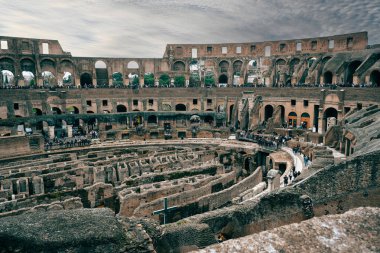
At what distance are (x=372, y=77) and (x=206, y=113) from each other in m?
19.6

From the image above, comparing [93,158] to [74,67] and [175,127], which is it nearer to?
[175,127]

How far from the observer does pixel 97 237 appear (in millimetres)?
5848

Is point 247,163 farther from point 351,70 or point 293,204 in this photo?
point 351,70

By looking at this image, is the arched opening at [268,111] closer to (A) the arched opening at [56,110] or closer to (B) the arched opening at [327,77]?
(B) the arched opening at [327,77]

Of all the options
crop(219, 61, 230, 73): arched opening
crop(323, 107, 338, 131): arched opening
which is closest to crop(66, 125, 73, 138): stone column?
crop(219, 61, 230, 73): arched opening

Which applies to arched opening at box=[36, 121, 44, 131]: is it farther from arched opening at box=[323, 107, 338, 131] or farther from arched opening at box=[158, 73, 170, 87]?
arched opening at box=[323, 107, 338, 131]

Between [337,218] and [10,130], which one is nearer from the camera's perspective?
[337,218]

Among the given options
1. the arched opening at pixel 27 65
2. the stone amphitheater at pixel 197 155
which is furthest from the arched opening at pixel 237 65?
the arched opening at pixel 27 65

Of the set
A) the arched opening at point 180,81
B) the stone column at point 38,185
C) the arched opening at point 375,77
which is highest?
the arched opening at point 180,81

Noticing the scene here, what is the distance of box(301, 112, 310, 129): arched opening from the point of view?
119 ft

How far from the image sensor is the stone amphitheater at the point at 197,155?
600cm

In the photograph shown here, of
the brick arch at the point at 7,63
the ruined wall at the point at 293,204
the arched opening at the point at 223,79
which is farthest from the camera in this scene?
the arched opening at the point at 223,79

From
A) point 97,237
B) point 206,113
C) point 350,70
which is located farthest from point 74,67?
point 97,237

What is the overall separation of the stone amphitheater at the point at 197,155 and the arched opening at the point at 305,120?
0.12 metres
